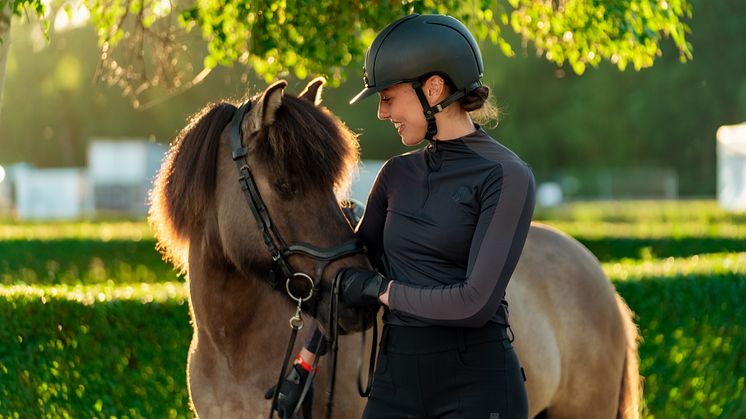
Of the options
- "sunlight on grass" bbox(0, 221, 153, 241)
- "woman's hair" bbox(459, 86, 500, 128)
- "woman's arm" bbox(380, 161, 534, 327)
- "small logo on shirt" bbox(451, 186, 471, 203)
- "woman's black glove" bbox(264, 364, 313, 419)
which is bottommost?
"sunlight on grass" bbox(0, 221, 153, 241)

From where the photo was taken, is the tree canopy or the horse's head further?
the tree canopy

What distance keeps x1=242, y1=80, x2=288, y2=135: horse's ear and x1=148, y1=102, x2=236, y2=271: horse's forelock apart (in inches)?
6.3

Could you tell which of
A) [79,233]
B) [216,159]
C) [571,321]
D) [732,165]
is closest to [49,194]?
[732,165]

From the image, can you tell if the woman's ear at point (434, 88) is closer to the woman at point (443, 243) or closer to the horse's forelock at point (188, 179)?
the woman at point (443, 243)

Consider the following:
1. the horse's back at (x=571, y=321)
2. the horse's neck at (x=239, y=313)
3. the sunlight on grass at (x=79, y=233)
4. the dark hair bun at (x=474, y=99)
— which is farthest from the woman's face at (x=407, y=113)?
the sunlight on grass at (x=79, y=233)

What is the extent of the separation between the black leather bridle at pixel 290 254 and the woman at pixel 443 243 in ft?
0.29

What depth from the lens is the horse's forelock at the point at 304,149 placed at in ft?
9.70

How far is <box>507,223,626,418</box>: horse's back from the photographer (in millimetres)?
4297

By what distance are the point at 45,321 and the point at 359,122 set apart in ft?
128

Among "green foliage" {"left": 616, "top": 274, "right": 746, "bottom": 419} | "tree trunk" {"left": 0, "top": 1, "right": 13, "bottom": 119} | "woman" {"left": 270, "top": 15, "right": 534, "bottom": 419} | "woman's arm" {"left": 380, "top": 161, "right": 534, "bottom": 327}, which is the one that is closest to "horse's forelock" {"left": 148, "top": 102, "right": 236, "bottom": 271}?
"woman" {"left": 270, "top": 15, "right": 534, "bottom": 419}

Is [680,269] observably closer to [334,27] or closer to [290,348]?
[334,27]

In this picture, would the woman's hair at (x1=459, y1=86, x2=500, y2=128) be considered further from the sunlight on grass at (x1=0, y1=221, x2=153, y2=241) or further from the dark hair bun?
the sunlight on grass at (x1=0, y1=221, x2=153, y2=241)

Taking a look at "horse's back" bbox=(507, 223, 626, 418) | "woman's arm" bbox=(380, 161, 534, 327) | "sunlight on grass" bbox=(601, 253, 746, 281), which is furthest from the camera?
"sunlight on grass" bbox=(601, 253, 746, 281)

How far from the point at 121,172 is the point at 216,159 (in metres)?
34.6
